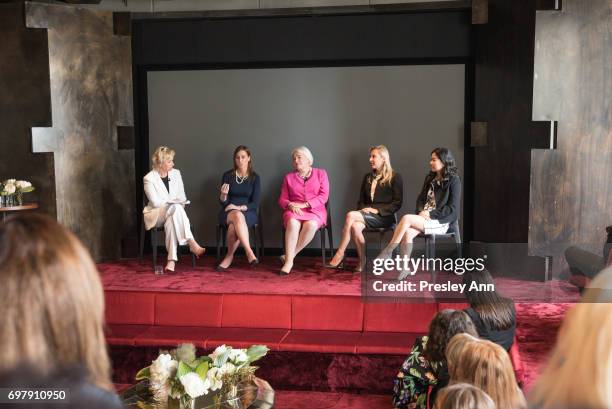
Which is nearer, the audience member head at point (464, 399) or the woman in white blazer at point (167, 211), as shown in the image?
the audience member head at point (464, 399)

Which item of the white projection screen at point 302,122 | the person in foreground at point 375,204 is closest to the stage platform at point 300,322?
the person in foreground at point 375,204

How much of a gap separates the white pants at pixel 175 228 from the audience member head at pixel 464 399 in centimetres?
428

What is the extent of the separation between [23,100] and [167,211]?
62.9 inches

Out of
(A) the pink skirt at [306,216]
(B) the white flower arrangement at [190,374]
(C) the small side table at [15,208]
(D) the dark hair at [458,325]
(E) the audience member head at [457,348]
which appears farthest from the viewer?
(A) the pink skirt at [306,216]

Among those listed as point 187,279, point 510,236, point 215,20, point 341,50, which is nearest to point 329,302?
point 187,279

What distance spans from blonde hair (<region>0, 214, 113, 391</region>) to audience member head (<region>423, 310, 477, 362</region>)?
82.6 inches

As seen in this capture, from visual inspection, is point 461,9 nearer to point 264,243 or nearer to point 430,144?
point 430,144

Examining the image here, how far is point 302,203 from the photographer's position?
6.08m

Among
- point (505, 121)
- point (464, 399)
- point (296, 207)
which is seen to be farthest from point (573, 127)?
point (464, 399)

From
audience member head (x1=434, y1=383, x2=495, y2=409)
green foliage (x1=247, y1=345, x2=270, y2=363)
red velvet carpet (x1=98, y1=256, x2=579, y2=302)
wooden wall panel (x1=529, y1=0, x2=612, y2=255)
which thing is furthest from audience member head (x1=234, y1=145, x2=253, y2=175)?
audience member head (x1=434, y1=383, x2=495, y2=409)

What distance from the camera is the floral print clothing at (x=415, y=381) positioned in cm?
318

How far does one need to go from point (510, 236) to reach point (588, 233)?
0.61 m

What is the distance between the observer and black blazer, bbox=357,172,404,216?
5.90 meters

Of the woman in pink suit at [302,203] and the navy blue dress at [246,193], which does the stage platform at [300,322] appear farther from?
the navy blue dress at [246,193]
